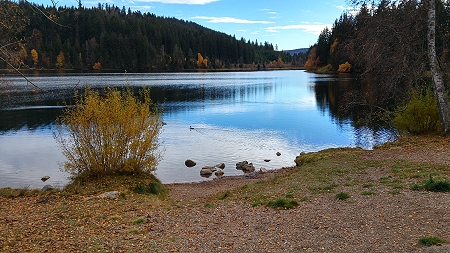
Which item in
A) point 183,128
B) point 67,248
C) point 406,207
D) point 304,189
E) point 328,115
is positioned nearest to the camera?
point 67,248

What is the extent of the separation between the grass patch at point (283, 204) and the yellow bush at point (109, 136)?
6521 mm

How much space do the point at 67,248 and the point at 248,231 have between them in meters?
3.67

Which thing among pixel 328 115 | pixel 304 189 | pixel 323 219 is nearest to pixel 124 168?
pixel 304 189

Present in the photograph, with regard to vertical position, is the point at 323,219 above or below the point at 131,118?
below

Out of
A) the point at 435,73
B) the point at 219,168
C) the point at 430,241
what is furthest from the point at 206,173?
the point at 430,241

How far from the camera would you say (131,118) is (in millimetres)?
14703

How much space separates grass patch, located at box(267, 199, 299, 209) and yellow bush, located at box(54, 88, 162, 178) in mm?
6521

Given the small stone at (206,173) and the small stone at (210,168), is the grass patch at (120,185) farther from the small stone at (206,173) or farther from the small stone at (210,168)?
the small stone at (210,168)

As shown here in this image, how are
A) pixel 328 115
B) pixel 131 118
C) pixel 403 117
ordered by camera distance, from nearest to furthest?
1. pixel 131 118
2. pixel 403 117
3. pixel 328 115

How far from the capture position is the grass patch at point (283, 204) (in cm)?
1001

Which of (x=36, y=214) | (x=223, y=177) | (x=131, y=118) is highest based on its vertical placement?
(x=131, y=118)

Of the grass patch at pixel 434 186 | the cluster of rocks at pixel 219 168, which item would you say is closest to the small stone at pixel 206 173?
the cluster of rocks at pixel 219 168

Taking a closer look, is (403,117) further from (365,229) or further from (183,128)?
(183,128)

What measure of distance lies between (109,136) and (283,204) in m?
7.51
